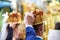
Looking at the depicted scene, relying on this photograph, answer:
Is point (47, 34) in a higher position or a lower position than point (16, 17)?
lower

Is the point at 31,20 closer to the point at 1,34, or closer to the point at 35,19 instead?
the point at 35,19

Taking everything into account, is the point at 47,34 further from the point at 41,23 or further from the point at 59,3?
the point at 59,3

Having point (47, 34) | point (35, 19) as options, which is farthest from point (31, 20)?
point (47, 34)

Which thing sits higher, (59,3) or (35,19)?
(59,3)

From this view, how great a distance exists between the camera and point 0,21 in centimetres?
102

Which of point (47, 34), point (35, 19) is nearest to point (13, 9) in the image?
point (35, 19)

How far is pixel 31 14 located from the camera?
39.0 inches

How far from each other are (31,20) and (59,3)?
0.72 ft

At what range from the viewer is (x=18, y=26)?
1.01 meters

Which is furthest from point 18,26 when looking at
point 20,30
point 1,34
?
point 1,34

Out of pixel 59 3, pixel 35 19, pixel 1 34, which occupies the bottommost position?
pixel 1 34

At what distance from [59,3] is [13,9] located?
32cm

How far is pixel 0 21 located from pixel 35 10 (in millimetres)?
258

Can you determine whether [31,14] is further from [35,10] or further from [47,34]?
[47,34]
